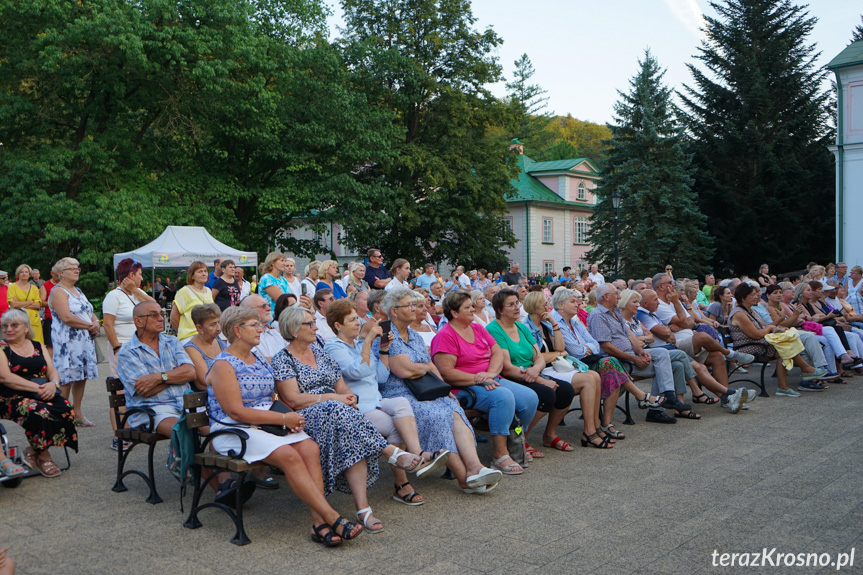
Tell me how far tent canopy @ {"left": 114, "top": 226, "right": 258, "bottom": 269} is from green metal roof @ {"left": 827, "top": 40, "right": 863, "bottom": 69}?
20.6 meters

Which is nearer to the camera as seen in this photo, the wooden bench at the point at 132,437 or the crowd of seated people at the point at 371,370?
the crowd of seated people at the point at 371,370

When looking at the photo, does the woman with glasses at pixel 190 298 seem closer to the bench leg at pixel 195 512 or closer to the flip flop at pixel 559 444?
the bench leg at pixel 195 512

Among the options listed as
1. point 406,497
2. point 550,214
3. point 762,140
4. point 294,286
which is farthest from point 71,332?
point 550,214

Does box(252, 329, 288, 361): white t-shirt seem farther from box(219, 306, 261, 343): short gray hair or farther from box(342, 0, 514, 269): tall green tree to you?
box(342, 0, 514, 269): tall green tree

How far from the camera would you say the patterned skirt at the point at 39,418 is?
19.4 ft

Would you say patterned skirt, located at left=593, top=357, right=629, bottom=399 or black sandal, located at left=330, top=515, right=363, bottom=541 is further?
patterned skirt, located at left=593, top=357, right=629, bottom=399

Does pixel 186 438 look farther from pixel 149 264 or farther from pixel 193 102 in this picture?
pixel 193 102

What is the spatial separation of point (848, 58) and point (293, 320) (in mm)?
27162

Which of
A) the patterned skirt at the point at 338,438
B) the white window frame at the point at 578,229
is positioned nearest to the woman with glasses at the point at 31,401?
the patterned skirt at the point at 338,438

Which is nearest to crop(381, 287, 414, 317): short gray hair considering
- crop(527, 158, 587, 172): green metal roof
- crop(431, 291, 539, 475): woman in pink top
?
crop(431, 291, 539, 475): woman in pink top

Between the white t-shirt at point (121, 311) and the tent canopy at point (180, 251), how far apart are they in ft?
42.0

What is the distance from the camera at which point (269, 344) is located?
6.60 m

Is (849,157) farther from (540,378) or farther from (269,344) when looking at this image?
(269,344)

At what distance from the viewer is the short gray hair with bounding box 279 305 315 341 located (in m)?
5.02
